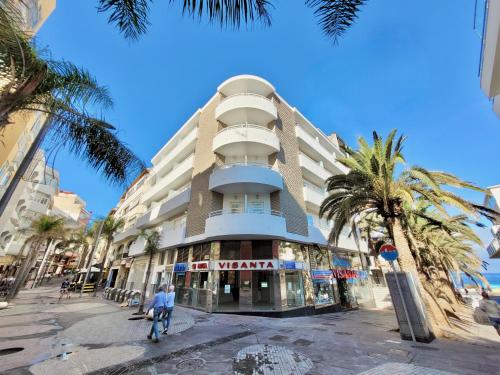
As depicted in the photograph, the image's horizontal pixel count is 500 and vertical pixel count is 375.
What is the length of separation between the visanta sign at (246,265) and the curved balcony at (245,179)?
5227 millimetres

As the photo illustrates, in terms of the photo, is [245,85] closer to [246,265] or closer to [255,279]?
[246,265]

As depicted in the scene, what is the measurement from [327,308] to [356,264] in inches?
341

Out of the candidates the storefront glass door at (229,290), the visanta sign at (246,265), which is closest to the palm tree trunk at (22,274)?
the storefront glass door at (229,290)

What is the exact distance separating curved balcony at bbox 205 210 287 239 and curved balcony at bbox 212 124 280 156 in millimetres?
5759

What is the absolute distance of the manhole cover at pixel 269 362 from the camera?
4.70 metres

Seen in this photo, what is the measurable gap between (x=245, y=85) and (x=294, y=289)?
58.2ft

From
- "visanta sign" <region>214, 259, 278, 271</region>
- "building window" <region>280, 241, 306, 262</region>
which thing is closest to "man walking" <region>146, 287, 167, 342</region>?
"visanta sign" <region>214, 259, 278, 271</region>

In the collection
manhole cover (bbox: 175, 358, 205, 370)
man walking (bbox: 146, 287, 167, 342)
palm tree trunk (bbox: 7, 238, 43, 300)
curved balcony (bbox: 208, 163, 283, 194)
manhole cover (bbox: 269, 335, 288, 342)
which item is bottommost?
manhole cover (bbox: 175, 358, 205, 370)

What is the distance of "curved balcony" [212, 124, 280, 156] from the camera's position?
16.6 m

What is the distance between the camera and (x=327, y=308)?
16.1 m

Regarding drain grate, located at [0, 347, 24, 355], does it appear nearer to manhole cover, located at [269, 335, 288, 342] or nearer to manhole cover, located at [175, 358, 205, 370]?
manhole cover, located at [175, 358, 205, 370]

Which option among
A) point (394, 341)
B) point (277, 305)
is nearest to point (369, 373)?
point (394, 341)

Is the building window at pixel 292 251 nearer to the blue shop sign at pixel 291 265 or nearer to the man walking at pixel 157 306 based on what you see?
the blue shop sign at pixel 291 265

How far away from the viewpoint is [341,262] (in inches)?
794
